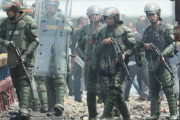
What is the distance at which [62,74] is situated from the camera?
46.7 feet

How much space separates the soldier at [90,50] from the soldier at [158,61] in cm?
96

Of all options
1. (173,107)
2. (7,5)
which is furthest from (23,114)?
(173,107)

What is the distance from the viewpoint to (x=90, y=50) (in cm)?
1402

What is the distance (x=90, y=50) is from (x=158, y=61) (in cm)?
131

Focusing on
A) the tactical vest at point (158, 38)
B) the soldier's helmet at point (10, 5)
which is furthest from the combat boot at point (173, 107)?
the soldier's helmet at point (10, 5)

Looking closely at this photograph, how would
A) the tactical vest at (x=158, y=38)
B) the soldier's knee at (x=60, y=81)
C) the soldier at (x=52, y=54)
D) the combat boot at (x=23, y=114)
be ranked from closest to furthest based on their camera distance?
the combat boot at (x=23, y=114), the tactical vest at (x=158, y=38), the soldier's knee at (x=60, y=81), the soldier at (x=52, y=54)

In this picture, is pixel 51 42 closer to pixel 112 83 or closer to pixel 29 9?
pixel 29 9

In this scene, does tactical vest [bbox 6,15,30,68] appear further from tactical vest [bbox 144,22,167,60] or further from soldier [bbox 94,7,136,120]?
tactical vest [bbox 144,22,167,60]

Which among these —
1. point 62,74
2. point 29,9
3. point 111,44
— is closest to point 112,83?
point 111,44

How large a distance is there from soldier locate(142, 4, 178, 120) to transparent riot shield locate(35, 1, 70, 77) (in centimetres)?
161

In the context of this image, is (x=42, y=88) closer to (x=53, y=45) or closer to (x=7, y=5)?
(x=53, y=45)

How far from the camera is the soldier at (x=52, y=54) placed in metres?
14.2

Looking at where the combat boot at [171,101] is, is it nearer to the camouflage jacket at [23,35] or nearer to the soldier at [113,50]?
the soldier at [113,50]

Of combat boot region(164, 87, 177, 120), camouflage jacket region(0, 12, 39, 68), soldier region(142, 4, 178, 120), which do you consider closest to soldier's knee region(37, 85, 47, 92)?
camouflage jacket region(0, 12, 39, 68)
